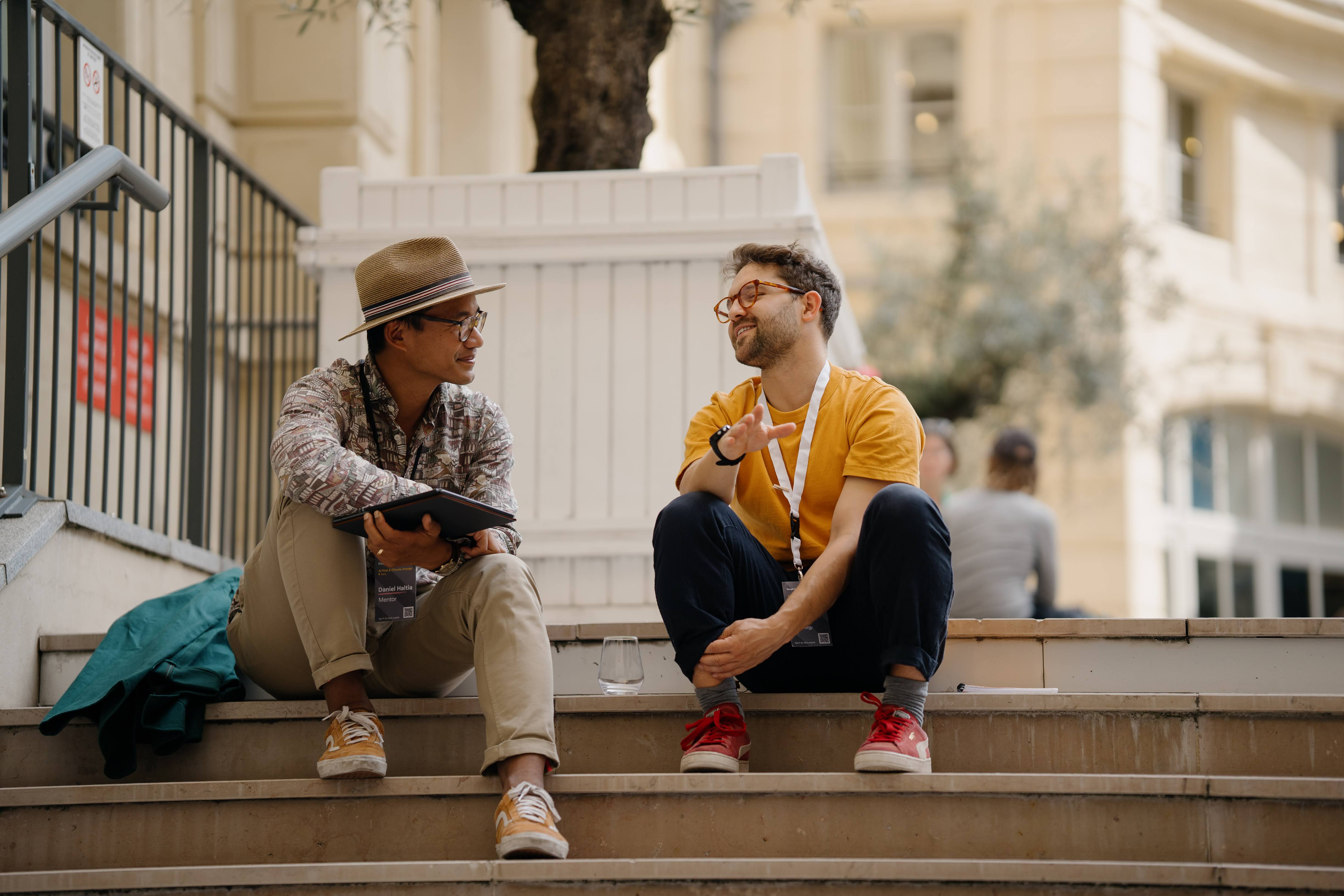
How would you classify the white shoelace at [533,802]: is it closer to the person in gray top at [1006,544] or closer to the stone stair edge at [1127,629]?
the stone stair edge at [1127,629]

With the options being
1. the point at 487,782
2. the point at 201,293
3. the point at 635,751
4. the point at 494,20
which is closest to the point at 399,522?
the point at 487,782

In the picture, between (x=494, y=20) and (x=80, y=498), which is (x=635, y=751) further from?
(x=494, y=20)

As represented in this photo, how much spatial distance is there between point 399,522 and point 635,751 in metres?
0.77

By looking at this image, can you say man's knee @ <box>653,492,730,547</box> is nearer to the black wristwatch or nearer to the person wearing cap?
the black wristwatch

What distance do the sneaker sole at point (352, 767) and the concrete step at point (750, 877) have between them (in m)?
0.26

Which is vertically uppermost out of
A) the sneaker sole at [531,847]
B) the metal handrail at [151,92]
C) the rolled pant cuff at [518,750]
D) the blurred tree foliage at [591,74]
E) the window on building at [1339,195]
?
the window on building at [1339,195]

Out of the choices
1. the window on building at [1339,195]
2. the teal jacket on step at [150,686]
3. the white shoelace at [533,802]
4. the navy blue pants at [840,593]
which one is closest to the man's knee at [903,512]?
the navy blue pants at [840,593]

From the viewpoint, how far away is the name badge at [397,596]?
3275 millimetres

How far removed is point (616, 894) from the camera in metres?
2.59

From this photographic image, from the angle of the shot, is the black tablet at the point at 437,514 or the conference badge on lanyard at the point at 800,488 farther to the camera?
the conference badge on lanyard at the point at 800,488

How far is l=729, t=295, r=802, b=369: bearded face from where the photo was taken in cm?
338

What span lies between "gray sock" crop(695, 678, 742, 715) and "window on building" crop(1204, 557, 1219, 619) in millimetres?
10713

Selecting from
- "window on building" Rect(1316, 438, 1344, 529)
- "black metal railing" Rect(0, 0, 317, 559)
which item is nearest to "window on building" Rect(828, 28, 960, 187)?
"window on building" Rect(1316, 438, 1344, 529)

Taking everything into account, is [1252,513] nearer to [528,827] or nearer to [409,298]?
[409,298]
